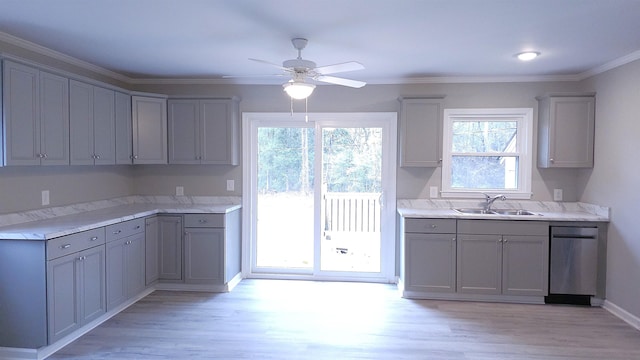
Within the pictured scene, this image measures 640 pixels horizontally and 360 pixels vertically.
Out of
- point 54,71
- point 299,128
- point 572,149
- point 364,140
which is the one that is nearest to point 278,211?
point 299,128

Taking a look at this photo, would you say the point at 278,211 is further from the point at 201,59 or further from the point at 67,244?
the point at 67,244

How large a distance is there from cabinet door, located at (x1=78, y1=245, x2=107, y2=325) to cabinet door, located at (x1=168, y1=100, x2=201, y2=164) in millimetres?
1479

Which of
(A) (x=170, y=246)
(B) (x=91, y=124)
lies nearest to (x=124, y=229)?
(A) (x=170, y=246)

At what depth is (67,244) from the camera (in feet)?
9.45

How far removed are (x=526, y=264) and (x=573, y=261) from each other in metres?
0.45

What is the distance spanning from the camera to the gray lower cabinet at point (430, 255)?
3.98 metres

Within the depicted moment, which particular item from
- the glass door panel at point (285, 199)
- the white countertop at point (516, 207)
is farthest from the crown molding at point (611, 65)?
the glass door panel at point (285, 199)

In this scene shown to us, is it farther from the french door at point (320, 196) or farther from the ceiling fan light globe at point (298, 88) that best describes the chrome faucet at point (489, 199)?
the ceiling fan light globe at point (298, 88)

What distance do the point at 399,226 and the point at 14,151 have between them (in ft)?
12.0

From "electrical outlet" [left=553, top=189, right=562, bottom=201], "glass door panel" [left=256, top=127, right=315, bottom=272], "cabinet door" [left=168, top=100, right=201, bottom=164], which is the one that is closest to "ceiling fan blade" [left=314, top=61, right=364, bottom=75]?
"glass door panel" [left=256, top=127, right=315, bottom=272]

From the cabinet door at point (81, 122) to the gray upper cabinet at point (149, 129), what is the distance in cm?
62

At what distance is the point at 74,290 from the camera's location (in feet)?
9.78

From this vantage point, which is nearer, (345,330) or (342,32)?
(342,32)

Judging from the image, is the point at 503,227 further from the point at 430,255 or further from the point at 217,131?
the point at 217,131
